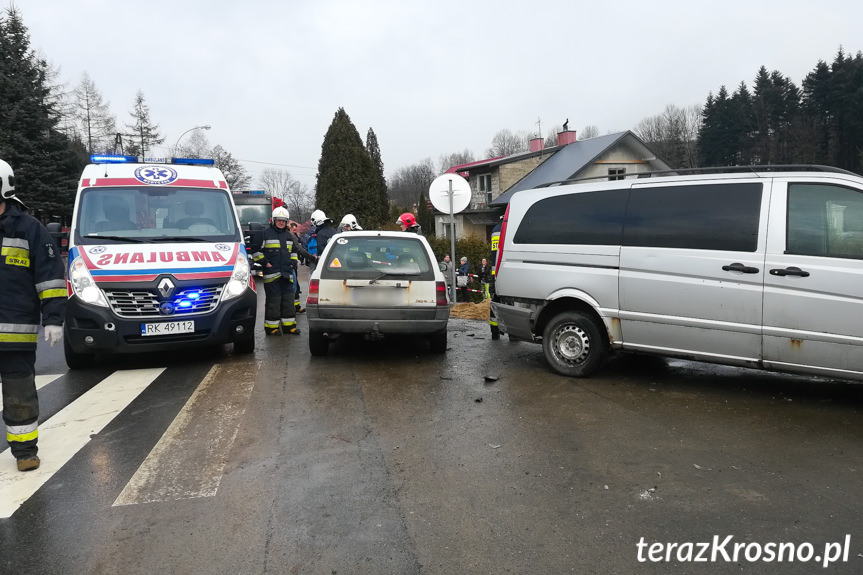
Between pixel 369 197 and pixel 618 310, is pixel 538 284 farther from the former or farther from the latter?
pixel 369 197

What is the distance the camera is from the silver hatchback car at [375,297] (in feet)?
23.4

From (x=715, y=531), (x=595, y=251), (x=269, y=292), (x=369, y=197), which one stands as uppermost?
(x=369, y=197)

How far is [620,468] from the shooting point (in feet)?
13.5

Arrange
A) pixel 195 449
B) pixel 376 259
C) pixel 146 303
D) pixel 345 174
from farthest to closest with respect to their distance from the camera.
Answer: pixel 345 174
pixel 376 259
pixel 146 303
pixel 195 449

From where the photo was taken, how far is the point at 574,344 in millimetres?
6590

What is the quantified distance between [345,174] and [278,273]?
32.6 metres

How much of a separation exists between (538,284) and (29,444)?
4.83 meters

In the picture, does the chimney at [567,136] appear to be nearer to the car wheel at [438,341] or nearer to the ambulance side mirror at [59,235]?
the car wheel at [438,341]

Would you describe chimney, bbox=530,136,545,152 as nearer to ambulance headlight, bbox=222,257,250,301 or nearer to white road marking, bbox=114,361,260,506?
ambulance headlight, bbox=222,257,250,301

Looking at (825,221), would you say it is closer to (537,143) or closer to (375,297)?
(375,297)

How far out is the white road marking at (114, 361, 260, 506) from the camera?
3.86m

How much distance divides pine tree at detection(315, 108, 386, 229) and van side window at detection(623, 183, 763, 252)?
1389 inches

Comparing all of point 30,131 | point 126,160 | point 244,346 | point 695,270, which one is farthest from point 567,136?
point 695,270

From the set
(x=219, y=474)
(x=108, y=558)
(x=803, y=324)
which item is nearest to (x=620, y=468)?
(x=803, y=324)
